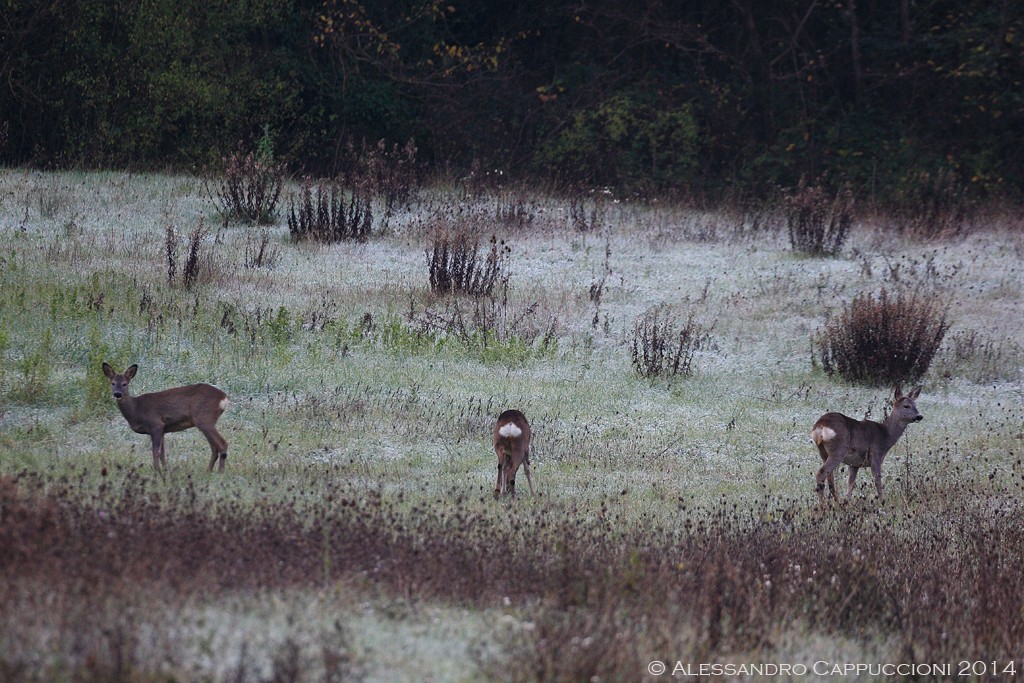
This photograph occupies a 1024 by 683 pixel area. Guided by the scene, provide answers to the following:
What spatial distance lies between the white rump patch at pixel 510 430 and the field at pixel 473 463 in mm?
472

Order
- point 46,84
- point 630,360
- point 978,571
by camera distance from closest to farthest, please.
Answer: point 978,571
point 630,360
point 46,84

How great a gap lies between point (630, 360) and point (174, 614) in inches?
358

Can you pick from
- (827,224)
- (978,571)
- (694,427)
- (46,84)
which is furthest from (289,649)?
(46,84)

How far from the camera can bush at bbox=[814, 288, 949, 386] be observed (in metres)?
13.1

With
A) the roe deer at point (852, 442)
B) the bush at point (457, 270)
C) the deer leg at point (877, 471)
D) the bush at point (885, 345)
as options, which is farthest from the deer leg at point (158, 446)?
the bush at point (885, 345)

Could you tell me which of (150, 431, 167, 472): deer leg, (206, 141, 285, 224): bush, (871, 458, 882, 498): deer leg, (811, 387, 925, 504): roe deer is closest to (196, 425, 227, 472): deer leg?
(150, 431, 167, 472): deer leg

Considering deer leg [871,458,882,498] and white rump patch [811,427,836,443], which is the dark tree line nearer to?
deer leg [871,458,882,498]

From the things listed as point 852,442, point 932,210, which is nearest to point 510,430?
point 852,442

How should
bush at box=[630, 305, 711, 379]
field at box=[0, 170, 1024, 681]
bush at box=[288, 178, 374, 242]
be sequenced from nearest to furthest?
field at box=[0, 170, 1024, 681], bush at box=[630, 305, 711, 379], bush at box=[288, 178, 374, 242]

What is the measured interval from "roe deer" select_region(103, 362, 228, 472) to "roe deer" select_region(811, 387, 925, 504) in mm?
4331

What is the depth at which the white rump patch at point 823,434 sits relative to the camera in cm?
902

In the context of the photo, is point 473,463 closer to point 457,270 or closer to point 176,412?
point 176,412

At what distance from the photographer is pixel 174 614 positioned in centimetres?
480

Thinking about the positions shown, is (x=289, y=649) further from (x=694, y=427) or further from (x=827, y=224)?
(x=827, y=224)
